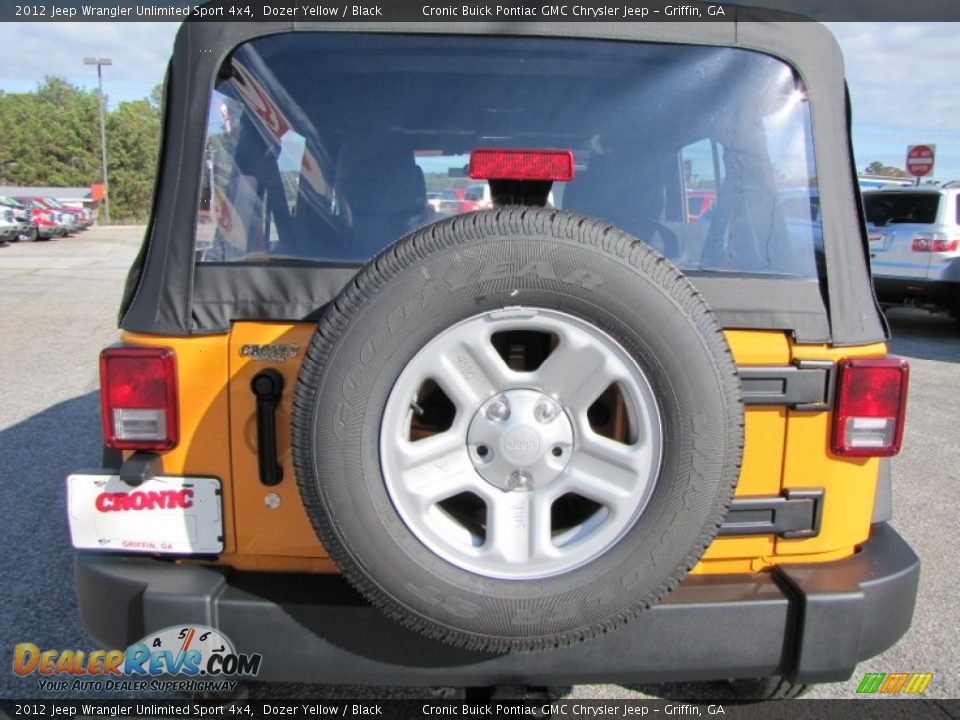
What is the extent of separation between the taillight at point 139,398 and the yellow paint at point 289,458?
0.03 meters

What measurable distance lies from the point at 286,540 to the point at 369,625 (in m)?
0.33

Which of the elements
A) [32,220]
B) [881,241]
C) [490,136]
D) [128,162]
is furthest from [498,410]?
[128,162]

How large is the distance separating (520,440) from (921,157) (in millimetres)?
20422

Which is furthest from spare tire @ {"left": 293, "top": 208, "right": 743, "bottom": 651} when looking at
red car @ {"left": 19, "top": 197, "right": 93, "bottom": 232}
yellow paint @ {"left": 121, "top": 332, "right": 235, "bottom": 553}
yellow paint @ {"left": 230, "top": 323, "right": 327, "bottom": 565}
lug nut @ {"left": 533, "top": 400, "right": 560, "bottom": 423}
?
red car @ {"left": 19, "top": 197, "right": 93, "bottom": 232}

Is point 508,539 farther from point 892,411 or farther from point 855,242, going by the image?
point 855,242

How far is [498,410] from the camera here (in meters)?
1.75

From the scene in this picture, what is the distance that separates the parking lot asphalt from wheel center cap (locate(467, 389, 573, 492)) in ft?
3.95

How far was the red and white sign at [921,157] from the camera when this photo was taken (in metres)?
18.4

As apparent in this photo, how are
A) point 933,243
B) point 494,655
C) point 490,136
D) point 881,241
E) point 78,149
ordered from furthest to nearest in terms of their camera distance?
point 78,149, point 881,241, point 933,243, point 490,136, point 494,655

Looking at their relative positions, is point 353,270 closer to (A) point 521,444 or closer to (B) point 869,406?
(A) point 521,444

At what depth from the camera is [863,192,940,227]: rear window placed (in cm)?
996

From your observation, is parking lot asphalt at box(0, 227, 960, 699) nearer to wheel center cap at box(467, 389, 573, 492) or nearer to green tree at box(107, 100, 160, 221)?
wheel center cap at box(467, 389, 573, 492)

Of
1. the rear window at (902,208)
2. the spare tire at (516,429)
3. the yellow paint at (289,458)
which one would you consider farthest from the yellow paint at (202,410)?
the rear window at (902,208)

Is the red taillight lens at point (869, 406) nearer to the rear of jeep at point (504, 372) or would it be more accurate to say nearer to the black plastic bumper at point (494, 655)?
the rear of jeep at point (504, 372)
